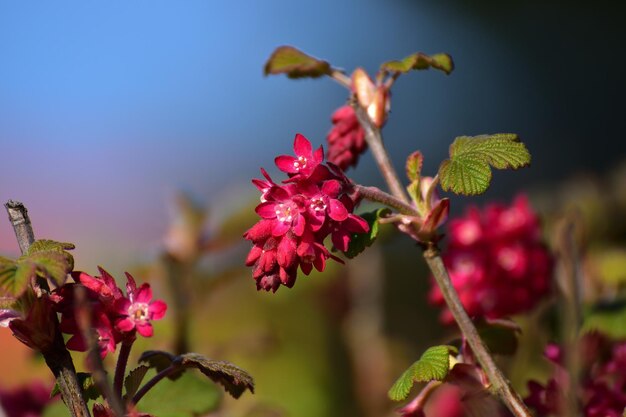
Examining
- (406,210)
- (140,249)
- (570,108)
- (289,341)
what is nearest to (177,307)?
(140,249)

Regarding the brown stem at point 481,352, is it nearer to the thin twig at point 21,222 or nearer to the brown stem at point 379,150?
the brown stem at point 379,150

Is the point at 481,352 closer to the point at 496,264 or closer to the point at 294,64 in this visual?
the point at 294,64

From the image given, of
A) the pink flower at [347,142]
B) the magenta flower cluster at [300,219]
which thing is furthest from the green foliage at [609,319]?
the magenta flower cluster at [300,219]

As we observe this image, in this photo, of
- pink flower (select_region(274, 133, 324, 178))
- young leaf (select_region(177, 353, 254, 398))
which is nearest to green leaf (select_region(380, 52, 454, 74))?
pink flower (select_region(274, 133, 324, 178))

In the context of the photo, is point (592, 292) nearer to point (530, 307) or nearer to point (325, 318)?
point (530, 307)

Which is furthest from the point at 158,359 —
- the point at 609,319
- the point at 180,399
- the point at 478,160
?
the point at 609,319

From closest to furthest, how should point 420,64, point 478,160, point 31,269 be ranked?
point 31,269 → point 478,160 → point 420,64

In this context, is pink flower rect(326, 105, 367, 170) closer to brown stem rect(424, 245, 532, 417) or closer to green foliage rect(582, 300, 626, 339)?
brown stem rect(424, 245, 532, 417)
